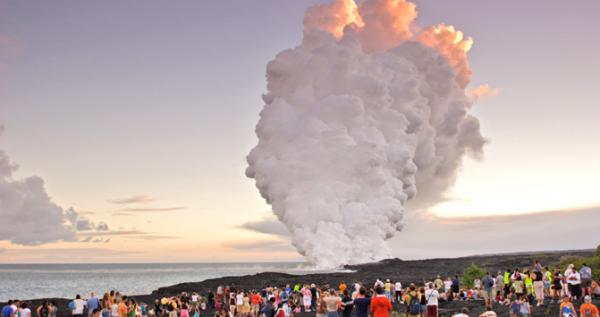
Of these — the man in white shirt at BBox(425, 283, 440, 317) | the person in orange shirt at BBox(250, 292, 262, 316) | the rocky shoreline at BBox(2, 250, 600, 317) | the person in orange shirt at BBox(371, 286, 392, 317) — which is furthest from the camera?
the person in orange shirt at BBox(250, 292, 262, 316)

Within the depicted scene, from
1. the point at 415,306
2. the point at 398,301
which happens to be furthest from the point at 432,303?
the point at 398,301

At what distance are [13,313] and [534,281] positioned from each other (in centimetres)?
2703

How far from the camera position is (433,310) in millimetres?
28672

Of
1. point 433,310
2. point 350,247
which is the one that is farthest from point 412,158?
point 433,310

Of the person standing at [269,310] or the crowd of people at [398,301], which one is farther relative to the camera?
the person standing at [269,310]

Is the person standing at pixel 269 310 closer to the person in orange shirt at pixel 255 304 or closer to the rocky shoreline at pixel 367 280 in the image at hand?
the person in orange shirt at pixel 255 304

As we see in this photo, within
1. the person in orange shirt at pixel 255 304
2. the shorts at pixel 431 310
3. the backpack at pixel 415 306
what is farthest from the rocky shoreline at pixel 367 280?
the person in orange shirt at pixel 255 304

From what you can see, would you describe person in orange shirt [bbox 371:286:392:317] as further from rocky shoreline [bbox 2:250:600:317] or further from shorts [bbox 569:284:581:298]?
shorts [bbox 569:284:581:298]

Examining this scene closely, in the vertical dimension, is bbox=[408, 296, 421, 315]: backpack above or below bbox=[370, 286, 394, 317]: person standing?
below

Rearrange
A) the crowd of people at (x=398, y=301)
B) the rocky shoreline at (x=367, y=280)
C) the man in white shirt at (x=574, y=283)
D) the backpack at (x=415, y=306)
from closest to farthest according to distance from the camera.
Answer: the crowd of people at (x=398, y=301) → the backpack at (x=415, y=306) → the man in white shirt at (x=574, y=283) → the rocky shoreline at (x=367, y=280)

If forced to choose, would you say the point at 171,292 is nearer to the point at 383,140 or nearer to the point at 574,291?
the point at 574,291

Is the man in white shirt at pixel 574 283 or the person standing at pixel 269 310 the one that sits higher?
the man in white shirt at pixel 574 283

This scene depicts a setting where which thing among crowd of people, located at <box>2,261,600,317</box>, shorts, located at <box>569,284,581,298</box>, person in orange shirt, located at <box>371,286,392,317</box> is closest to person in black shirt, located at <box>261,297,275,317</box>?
crowd of people, located at <box>2,261,600,317</box>

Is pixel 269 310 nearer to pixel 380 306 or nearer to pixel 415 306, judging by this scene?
pixel 415 306
